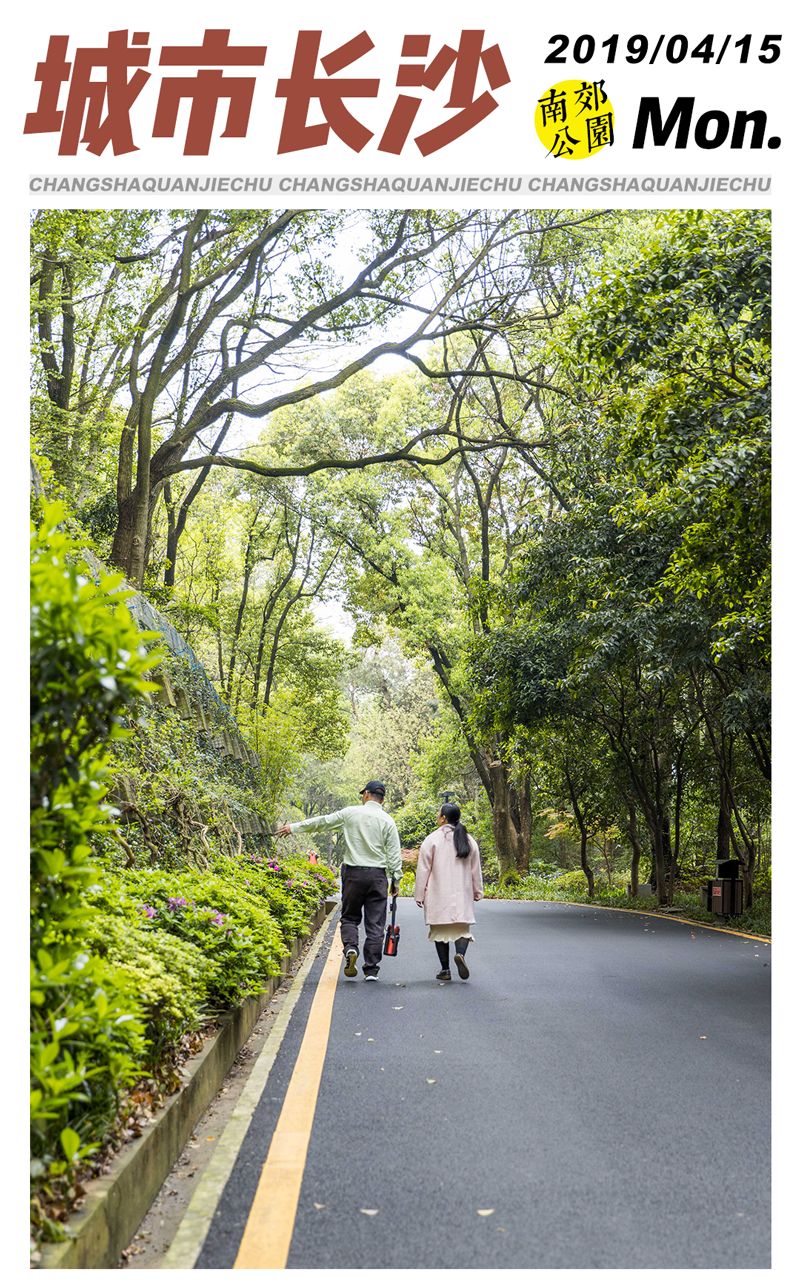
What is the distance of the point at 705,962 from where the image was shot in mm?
11367

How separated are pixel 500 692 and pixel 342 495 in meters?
10.4

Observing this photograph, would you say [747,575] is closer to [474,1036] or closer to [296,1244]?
[474,1036]

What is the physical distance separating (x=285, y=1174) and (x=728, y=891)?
14321 mm

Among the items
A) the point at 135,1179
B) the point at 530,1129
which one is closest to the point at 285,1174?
the point at 135,1179

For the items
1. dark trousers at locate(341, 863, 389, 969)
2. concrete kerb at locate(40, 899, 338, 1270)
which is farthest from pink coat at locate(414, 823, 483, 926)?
concrete kerb at locate(40, 899, 338, 1270)

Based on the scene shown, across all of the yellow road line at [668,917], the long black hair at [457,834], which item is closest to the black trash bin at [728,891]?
the yellow road line at [668,917]

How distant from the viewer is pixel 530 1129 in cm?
509

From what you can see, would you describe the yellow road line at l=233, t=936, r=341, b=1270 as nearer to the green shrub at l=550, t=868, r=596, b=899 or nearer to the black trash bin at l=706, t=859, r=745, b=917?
the black trash bin at l=706, t=859, r=745, b=917

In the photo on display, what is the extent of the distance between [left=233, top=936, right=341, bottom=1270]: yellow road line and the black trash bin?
11607 mm

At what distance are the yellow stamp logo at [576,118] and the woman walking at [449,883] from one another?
233 inches

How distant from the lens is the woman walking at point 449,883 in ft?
34.2

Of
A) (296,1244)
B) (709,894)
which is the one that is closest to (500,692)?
(709,894)

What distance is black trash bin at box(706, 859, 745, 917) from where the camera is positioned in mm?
17453

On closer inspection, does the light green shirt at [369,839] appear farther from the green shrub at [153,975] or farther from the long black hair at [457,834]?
the green shrub at [153,975]
